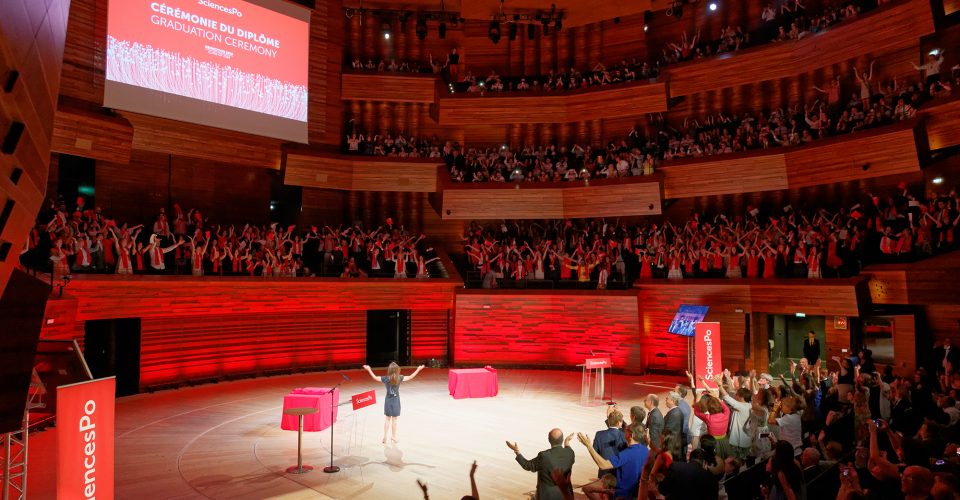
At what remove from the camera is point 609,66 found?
2533cm

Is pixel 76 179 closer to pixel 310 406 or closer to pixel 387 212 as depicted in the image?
pixel 387 212

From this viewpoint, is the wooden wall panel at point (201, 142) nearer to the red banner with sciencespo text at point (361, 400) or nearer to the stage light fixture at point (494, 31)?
the stage light fixture at point (494, 31)

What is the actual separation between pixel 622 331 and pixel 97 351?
1453 cm

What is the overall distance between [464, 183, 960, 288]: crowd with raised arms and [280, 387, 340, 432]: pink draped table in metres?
9.78

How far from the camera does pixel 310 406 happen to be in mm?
Answer: 11508

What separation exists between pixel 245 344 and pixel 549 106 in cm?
1324

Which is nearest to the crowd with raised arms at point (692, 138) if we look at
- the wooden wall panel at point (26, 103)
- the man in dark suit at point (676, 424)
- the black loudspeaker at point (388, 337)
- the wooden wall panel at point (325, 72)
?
the wooden wall panel at point (325, 72)

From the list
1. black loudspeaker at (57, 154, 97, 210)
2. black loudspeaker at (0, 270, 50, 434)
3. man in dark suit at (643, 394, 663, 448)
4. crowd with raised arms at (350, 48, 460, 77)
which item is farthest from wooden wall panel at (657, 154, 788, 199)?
black loudspeaker at (0, 270, 50, 434)

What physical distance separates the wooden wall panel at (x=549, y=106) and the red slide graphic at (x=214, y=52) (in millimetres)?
5723

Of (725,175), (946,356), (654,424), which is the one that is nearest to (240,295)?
(654,424)

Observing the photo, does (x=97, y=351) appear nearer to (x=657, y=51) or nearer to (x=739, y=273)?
(x=739, y=273)

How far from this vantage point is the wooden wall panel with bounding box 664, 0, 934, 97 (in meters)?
16.9

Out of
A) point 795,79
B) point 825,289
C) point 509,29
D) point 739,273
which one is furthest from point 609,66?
point 825,289

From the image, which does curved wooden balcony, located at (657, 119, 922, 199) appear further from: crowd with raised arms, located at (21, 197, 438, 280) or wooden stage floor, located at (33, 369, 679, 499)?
crowd with raised arms, located at (21, 197, 438, 280)
